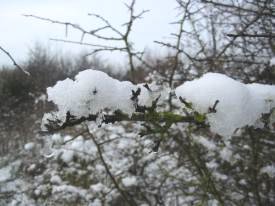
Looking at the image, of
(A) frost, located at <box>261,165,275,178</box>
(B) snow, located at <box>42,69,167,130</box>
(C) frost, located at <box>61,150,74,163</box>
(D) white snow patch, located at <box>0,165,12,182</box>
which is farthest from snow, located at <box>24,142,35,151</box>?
(B) snow, located at <box>42,69,167,130</box>

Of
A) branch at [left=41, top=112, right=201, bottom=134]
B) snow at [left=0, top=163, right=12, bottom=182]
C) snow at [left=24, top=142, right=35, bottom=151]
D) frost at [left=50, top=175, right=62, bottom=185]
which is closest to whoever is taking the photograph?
branch at [left=41, top=112, right=201, bottom=134]

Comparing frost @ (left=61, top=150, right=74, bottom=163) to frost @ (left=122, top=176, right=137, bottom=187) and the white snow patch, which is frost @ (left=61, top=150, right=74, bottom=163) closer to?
the white snow patch

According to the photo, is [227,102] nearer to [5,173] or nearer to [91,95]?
[91,95]

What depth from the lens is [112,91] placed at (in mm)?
1049

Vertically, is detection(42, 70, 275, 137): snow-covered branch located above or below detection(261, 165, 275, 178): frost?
above

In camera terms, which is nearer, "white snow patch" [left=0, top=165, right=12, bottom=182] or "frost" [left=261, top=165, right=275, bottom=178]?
"frost" [left=261, top=165, right=275, bottom=178]

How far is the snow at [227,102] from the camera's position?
1.00m

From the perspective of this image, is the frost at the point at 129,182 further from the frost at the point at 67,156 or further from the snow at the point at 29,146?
the snow at the point at 29,146

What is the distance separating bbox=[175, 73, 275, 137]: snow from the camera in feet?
3.27

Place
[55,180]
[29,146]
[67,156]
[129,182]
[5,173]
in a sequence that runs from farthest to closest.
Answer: [29,146], [67,156], [5,173], [55,180], [129,182]

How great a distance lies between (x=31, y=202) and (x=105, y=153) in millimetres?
2138

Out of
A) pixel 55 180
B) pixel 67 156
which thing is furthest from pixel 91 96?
pixel 67 156

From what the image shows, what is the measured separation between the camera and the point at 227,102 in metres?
1.00

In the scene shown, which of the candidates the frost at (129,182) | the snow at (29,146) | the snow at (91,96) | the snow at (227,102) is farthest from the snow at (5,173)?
the snow at (227,102)
